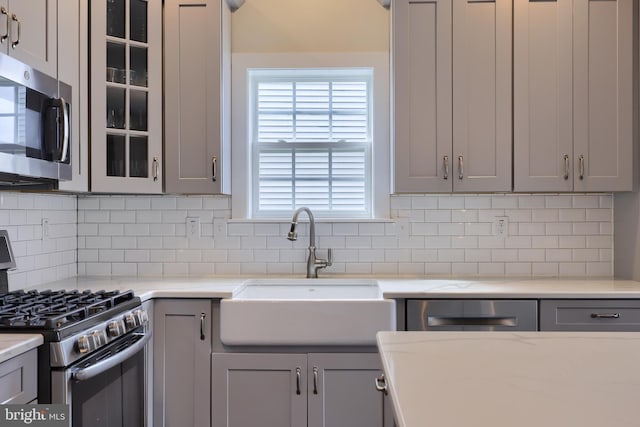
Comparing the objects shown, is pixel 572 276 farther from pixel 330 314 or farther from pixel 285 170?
pixel 285 170

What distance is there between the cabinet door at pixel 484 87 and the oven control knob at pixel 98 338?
1808mm

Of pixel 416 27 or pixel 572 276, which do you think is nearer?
pixel 416 27

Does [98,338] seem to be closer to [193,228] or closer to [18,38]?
[18,38]

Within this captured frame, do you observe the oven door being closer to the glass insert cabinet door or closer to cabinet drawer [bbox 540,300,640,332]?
the glass insert cabinet door

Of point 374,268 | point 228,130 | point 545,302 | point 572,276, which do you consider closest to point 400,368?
point 545,302

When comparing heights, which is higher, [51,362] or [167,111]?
[167,111]

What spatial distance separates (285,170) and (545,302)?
161 centimetres

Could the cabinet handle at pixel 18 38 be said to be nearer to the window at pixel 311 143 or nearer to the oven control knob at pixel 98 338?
the oven control knob at pixel 98 338

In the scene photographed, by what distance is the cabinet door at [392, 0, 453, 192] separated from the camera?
8.50 ft

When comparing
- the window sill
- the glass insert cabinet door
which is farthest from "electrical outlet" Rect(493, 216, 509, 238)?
the glass insert cabinet door

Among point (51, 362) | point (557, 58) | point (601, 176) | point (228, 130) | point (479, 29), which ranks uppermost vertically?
point (479, 29)

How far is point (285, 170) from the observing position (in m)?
3.03

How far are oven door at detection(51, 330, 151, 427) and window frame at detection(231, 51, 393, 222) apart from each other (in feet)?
3.69

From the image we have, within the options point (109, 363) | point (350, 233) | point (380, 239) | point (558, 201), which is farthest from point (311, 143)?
point (109, 363)
